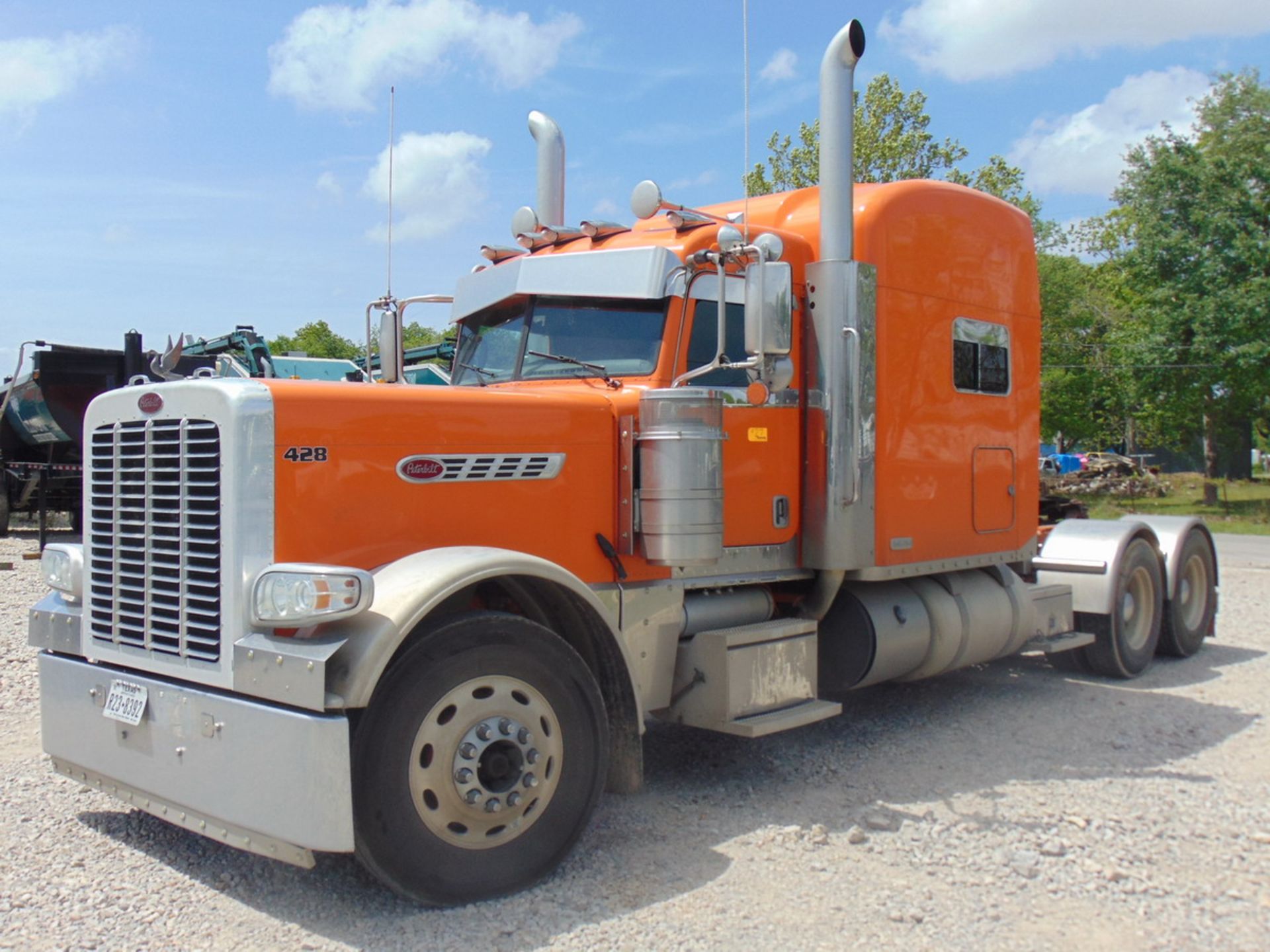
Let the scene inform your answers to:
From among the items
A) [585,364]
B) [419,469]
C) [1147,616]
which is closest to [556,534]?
[419,469]

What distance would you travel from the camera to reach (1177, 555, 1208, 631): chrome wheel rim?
367 inches

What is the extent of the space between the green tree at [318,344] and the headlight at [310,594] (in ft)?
139

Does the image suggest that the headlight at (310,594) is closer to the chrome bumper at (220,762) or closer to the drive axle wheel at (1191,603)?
the chrome bumper at (220,762)

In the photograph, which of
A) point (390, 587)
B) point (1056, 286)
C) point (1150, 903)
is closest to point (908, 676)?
point (1150, 903)

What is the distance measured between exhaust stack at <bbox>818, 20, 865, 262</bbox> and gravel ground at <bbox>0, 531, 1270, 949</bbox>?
9.38ft

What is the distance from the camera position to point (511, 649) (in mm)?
4152

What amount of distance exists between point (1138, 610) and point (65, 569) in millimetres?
7637

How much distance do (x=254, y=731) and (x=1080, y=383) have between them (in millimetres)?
39396

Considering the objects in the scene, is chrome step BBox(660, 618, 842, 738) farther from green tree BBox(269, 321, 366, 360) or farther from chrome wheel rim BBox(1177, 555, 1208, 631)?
green tree BBox(269, 321, 366, 360)

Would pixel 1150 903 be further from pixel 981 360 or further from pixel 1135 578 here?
pixel 1135 578

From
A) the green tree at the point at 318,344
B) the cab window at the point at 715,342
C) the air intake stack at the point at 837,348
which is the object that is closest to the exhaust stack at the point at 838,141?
the air intake stack at the point at 837,348

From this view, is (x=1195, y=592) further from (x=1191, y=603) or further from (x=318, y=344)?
(x=318, y=344)

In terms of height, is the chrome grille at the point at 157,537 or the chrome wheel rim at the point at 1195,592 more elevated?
the chrome grille at the point at 157,537

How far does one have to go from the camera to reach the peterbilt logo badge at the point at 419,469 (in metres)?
4.30
